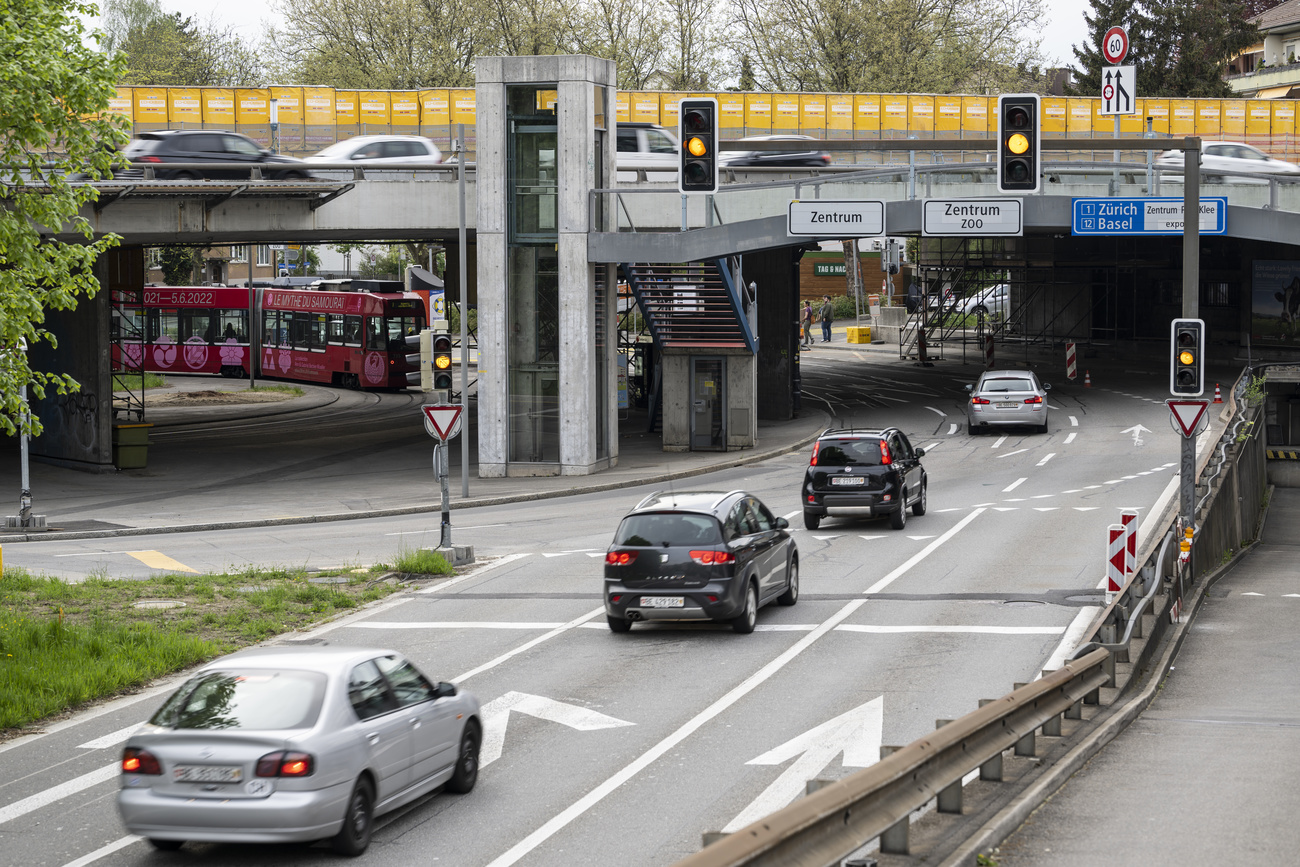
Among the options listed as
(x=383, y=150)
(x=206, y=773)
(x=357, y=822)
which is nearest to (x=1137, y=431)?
(x=383, y=150)

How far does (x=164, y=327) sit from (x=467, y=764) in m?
60.7

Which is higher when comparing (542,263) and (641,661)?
(542,263)

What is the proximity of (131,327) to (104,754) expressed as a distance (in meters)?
57.6

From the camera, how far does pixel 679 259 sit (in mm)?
35469

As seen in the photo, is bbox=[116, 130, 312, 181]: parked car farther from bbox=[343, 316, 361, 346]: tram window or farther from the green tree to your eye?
bbox=[343, 316, 361, 346]: tram window

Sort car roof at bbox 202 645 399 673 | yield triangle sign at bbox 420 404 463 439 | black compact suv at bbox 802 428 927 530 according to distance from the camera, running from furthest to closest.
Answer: black compact suv at bbox 802 428 927 530, yield triangle sign at bbox 420 404 463 439, car roof at bbox 202 645 399 673

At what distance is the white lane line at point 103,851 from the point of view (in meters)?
9.66

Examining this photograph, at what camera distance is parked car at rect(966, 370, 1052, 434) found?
39.9 metres

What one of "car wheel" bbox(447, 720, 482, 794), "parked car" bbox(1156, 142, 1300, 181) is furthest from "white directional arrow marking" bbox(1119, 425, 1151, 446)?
"car wheel" bbox(447, 720, 482, 794)

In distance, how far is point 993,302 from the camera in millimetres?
81312

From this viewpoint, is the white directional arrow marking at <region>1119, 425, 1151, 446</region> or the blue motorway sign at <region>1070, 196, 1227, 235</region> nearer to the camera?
the blue motorway sign at <region>1070, 196, 1227, 235</region>

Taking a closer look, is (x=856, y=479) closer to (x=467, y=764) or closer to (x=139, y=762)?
(x=467, y=764)

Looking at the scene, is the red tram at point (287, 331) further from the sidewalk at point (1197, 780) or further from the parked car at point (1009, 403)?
the sidewalk at point (1197, 780)

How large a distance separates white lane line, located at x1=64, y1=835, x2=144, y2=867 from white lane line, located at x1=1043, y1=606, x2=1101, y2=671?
9.02 meters
